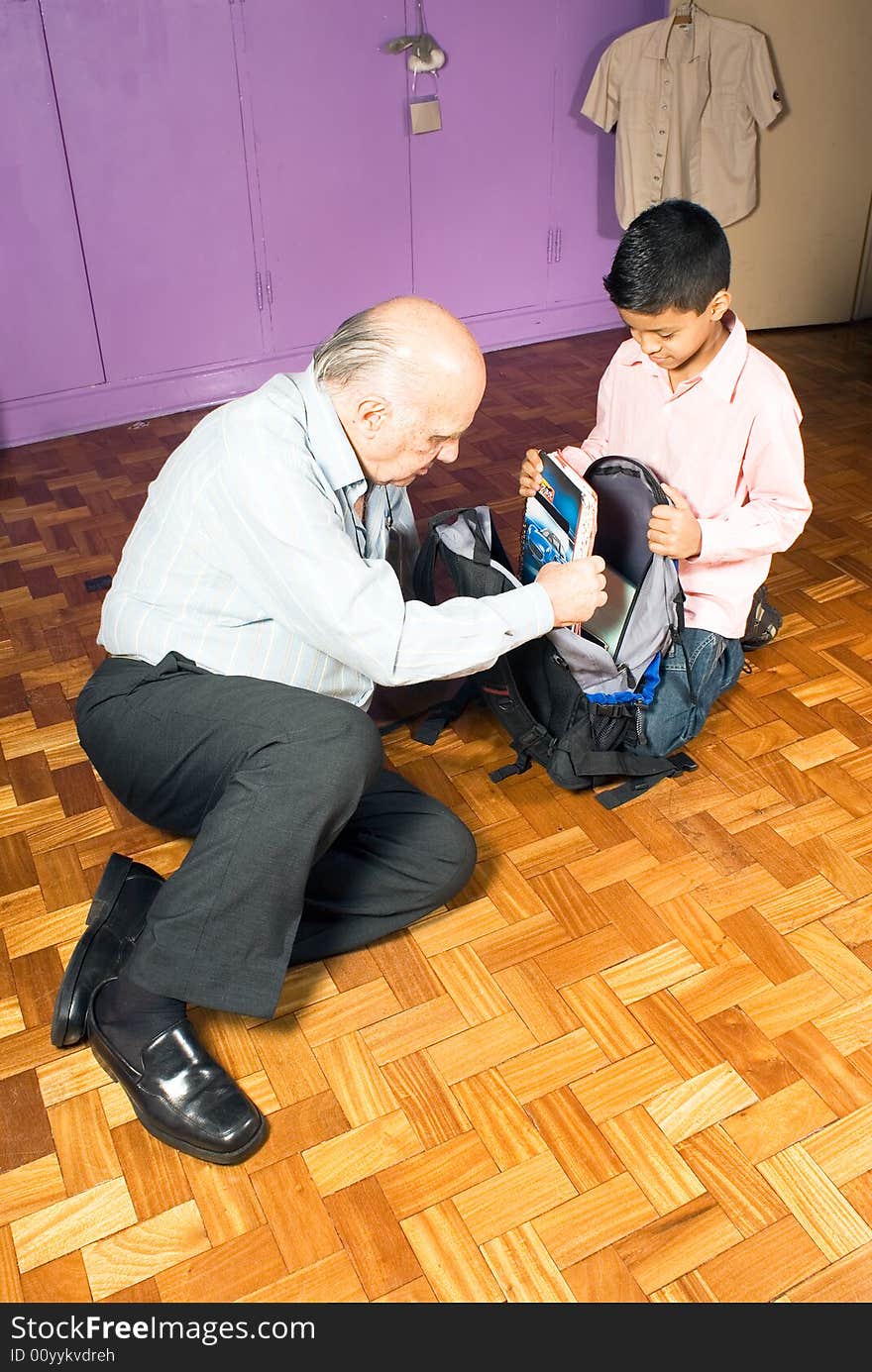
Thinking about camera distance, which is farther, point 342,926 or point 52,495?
point 52,495

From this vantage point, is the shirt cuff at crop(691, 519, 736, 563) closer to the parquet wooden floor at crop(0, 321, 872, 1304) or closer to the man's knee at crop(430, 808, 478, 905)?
the parquet wooden floor at crop(0, 321, 872, 1304)

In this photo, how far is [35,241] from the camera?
382 cm

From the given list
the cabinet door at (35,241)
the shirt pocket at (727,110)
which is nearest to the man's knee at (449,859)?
the cabinet door at (35,241)

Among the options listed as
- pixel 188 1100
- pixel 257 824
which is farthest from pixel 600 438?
pixel 188 1100

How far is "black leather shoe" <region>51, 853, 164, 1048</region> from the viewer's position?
73.5 inches

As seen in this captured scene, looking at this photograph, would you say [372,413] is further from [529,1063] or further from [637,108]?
[637,108]

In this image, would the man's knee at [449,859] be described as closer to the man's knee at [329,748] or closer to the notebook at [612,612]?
the man's knee at [329,748]

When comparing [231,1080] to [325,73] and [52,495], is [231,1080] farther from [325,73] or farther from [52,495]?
[325,73]

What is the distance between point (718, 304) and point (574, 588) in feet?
2.04

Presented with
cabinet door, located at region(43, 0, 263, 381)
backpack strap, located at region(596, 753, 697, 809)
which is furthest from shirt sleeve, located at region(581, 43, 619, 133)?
backpack strap, located at region(596, 753, 697, 809)

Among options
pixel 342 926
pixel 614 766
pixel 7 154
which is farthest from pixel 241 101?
pixel 342 926

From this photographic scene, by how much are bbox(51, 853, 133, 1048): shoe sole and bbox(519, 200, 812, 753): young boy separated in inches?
41.4
